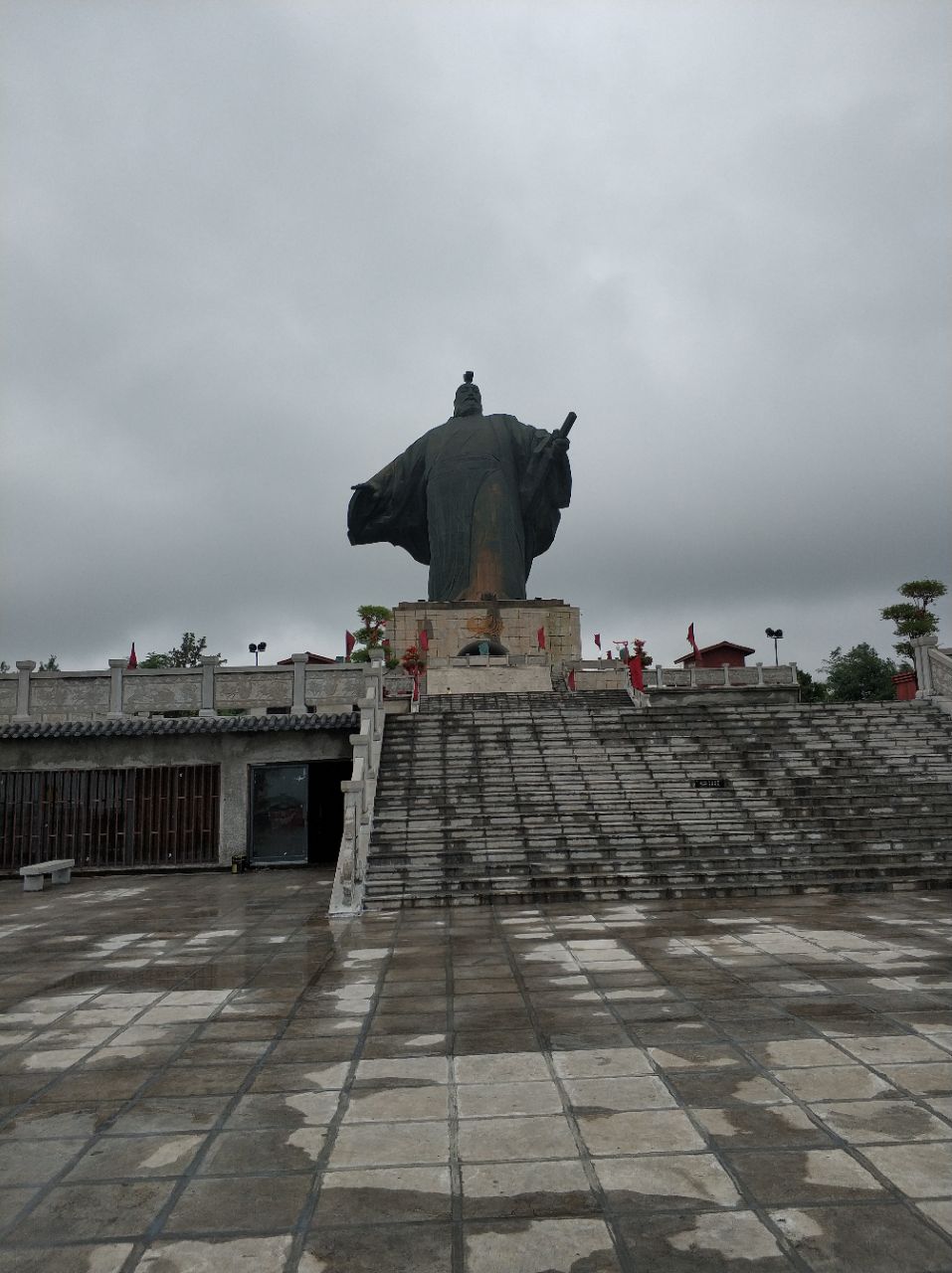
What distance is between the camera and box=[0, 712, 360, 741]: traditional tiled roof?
57.2 feet

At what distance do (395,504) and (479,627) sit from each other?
734 cm

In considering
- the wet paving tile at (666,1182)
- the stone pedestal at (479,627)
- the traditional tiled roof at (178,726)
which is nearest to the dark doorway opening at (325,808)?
the traditional tiled roof at (178,726)

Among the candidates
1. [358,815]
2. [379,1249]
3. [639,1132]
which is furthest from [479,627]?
[379,1249]

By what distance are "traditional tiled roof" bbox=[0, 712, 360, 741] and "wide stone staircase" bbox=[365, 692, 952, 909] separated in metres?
1.54

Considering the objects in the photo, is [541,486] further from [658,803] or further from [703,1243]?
[703,1243]

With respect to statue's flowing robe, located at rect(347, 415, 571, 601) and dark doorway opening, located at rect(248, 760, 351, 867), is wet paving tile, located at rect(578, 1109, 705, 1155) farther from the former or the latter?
statue's flowing robe, located at rect(347, 415, 571, 601)

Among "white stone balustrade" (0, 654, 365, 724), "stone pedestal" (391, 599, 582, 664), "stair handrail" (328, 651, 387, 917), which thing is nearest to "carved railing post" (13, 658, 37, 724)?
"white stone balustrade" (0, 654, 365, 724)

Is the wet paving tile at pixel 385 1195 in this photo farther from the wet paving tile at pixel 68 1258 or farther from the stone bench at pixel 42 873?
the stone bench at pixel 42 873

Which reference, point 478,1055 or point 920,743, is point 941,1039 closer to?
point 478,1055

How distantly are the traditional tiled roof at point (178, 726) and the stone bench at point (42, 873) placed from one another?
260 cm

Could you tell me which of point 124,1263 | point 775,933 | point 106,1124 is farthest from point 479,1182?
point 775,933

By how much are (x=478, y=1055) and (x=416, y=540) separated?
2892 cm

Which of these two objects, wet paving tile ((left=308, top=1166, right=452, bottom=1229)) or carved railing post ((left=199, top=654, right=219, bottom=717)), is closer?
wet paving tile ((left=308, top=1166, right=452, bottom=1229))

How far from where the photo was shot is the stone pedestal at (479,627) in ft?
92.6
